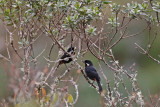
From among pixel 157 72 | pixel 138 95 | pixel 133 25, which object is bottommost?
pixel 157 72

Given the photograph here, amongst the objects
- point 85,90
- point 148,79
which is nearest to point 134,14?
point 85,90

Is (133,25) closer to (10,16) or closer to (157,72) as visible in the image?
(157,72)

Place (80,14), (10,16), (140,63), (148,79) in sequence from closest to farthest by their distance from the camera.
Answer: (80,14)
(10,16)
(148,79)
(140,63)

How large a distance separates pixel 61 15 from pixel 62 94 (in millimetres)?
2525

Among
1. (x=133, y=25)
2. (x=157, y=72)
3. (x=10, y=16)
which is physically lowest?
(x=157, y=72)

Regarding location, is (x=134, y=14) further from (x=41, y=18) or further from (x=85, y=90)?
(x=85, y=90)

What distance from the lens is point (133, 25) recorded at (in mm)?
11953

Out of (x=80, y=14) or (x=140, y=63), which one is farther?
(x=140, y=63)

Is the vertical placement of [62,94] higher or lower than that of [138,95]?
higher

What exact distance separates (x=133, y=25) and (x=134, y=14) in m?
7.55

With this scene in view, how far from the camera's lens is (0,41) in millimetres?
9852

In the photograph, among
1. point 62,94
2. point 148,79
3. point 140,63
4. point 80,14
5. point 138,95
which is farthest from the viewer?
point 140,63

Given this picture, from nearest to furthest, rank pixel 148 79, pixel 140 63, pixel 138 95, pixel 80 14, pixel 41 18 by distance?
pixel 138 95
pixel 80 14
pixel 41 18
pixel 148 79
pixel 140 63

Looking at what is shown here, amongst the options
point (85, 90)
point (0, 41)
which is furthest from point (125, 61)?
point (0, 41)
